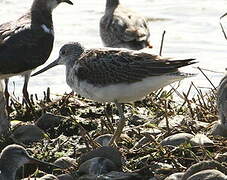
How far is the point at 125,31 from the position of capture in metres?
14.9

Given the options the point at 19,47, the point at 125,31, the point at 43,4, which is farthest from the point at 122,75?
the point at 125,31

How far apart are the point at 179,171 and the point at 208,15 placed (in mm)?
8820

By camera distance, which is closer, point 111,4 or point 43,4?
point 43,4

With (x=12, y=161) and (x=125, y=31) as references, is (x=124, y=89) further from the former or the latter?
(x=125, y=31)

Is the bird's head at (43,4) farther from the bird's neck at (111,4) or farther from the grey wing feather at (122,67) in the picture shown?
the bird's neck at (111,4)

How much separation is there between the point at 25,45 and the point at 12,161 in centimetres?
335

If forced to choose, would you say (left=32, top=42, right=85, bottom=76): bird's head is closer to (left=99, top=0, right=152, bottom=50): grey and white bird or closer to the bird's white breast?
the bird's white breast

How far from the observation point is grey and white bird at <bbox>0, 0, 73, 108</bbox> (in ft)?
36.2

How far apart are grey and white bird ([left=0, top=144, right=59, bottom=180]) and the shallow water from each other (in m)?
4.30

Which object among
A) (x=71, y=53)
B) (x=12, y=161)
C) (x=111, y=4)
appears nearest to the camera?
(x=12, y=161)

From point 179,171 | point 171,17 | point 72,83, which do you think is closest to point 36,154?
point 72,83

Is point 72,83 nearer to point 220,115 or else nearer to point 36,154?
point 36,154

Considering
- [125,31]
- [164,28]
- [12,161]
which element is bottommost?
[164,28]

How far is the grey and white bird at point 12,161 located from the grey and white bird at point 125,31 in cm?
Answer: 658
